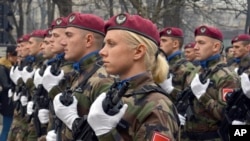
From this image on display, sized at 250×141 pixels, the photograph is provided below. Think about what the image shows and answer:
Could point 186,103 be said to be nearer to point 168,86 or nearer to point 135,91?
point 168,86

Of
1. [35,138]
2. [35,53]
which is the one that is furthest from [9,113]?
[35,138]

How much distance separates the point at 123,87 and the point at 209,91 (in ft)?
11.1

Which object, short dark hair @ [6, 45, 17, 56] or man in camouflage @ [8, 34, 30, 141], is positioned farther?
short dark hair @ [6, 45, 17, 56]

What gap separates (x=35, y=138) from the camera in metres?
6.88

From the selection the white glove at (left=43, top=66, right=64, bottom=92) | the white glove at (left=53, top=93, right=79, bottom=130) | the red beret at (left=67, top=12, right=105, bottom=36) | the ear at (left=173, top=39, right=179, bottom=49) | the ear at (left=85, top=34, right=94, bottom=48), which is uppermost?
the red beret at (left=67, top=12, right=105, bottom=36)

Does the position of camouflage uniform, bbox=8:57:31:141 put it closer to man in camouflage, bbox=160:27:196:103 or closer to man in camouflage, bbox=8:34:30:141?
man in camouflage, bbox=8:34:30:141

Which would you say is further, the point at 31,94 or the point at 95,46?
the point at 31,94

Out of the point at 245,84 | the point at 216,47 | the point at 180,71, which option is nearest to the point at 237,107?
the point at 245,84

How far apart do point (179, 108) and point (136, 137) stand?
11.4ft

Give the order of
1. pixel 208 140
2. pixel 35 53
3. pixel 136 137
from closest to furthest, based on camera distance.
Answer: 1. pixel 136 137
2. pixel 208 140
3. pixel 35 53

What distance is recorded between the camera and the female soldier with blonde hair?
3.45 m

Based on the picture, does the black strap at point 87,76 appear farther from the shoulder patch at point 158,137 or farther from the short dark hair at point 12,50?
the short dark hair at point 12,50

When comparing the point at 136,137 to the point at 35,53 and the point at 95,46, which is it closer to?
the point at 95,46

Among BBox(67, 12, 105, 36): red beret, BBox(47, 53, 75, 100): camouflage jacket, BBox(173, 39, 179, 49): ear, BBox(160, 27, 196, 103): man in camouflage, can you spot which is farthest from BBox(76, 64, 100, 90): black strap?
BBox(173, 39, 179, 49): ear
